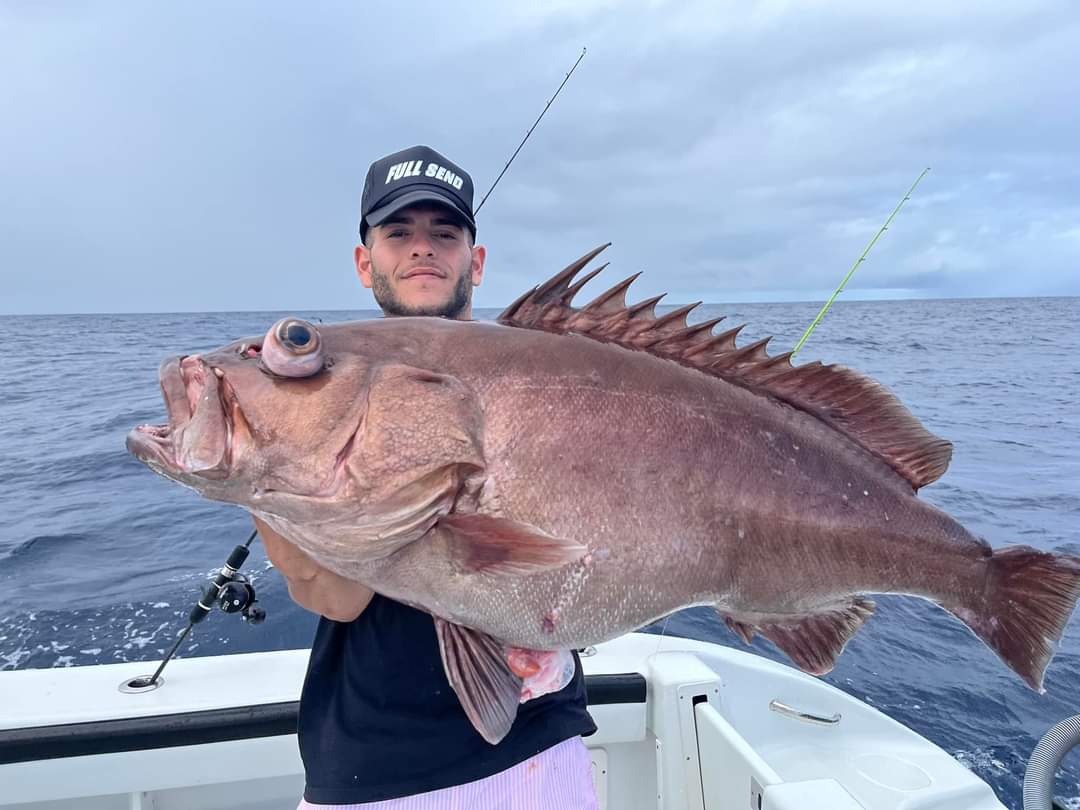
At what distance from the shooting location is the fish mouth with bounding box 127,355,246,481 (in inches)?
62.2

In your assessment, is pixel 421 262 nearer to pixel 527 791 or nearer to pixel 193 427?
pixel 193 427

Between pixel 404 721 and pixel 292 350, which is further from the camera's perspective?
pixel 404 721

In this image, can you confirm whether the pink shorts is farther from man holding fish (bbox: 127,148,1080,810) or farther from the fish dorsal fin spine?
the fish dorsal fin spine

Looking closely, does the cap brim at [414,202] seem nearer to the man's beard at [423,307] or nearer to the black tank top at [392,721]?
the man's beard at [423,307]

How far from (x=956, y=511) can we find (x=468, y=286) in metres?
8.77

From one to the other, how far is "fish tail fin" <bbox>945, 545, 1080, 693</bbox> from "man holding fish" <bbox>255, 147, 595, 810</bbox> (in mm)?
1288

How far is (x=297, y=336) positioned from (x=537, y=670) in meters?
1.18

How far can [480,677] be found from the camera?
1801 millimetres

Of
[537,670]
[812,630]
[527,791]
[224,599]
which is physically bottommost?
[527,791]

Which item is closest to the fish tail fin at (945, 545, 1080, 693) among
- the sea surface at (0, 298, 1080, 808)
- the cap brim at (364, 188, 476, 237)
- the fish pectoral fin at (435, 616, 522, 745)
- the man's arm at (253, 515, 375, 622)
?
the sea surface at (0, 298, 1080, 808)

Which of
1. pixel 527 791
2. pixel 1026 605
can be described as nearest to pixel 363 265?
pixel 527 791

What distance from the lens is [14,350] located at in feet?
112

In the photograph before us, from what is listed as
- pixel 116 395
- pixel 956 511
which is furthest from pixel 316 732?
pixel 116 395

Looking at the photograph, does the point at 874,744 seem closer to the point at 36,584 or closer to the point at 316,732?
the point at 316,732
